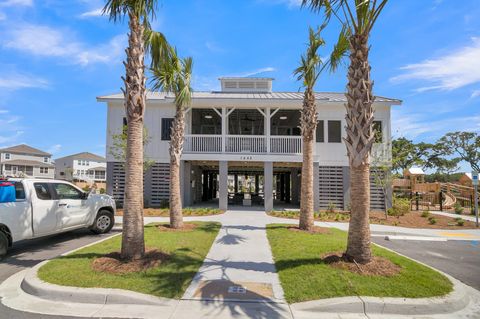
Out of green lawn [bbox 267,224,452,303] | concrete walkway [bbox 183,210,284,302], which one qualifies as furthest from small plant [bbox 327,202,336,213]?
green lawn [bbox 267,224,452,303]

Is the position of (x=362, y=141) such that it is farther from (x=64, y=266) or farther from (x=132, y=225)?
(x=64, y=266)

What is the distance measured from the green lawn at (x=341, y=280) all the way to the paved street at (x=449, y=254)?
3.40 ft

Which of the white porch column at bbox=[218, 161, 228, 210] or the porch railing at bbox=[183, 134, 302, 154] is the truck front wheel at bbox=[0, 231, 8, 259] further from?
the porch railing at bbox=[183, 134, 302, 154]

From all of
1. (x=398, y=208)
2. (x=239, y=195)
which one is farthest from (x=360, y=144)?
(x=239, y=195)

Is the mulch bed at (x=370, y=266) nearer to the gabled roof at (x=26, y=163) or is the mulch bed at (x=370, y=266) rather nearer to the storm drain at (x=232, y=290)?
the storm drain at (x=232, y=290)

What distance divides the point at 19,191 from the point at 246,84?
16.6 meters

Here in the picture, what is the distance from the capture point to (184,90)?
9781mm

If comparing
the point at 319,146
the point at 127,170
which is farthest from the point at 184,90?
the point at 319,146

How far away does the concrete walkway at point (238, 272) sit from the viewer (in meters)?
4.84

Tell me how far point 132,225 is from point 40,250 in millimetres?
3840

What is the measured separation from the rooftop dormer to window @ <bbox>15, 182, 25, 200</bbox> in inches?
619

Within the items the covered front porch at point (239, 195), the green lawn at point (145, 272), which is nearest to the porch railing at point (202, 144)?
the covered front porch at point (239, 195)

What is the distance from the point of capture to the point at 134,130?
6223 mm

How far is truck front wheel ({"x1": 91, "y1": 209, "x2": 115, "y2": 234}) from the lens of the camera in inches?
389
